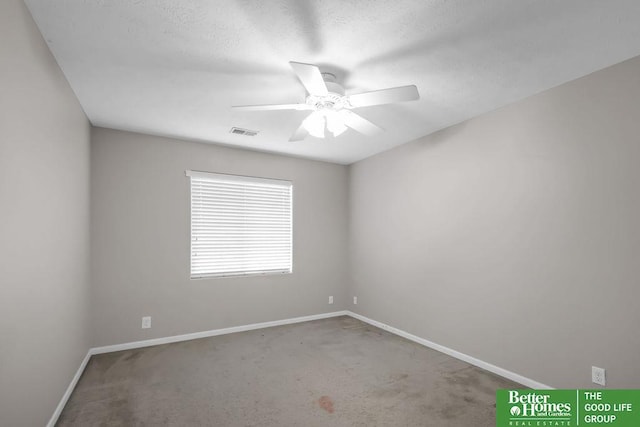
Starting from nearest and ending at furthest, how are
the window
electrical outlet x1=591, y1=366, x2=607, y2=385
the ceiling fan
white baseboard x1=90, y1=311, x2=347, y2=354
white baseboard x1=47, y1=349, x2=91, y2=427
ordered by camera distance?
1. the ceiling fan
2. white baseboard x1=47, y1=349, x2=91, y2=427
3. electrical outlet x1=591, y1=366, x2=607, y2=385
4. white baseboard x1=90, y1=311, x2=347, y2=354
5. the window

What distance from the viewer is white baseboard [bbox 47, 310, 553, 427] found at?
2.67m

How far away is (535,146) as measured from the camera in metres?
2.81

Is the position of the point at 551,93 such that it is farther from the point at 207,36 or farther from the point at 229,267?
the point at 229,267

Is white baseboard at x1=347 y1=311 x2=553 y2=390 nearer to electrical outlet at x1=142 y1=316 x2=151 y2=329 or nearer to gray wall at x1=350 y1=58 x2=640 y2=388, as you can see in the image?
gray wall at x1=350 y1=58 x2=640 y2=388

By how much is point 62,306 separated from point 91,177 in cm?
166

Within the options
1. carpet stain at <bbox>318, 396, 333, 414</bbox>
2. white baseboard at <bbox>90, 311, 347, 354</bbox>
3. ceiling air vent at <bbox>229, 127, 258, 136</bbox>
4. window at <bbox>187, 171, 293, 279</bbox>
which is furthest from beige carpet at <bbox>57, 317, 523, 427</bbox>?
ceiling air vent at <bbox>229, 127, 258, 136</bbox>

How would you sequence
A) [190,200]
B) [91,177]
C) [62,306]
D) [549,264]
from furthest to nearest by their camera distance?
1. [190,200]
2. [91,177]
3. [549,264]
4. [62,306]

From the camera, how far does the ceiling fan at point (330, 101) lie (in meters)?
1.97

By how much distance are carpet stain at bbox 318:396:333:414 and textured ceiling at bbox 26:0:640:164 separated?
2522mm

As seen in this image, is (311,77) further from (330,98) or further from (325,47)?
(330,98)

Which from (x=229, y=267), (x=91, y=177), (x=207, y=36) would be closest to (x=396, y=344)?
(x=229, y=267)

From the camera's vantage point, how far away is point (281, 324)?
4582mm

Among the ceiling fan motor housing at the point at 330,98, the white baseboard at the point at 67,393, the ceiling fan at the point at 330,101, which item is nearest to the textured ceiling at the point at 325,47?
the ceiling fan motor housing at the point at 330,98

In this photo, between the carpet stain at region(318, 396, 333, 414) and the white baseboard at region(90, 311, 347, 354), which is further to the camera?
the white baseboard at region(90, 311, 347, 354)
